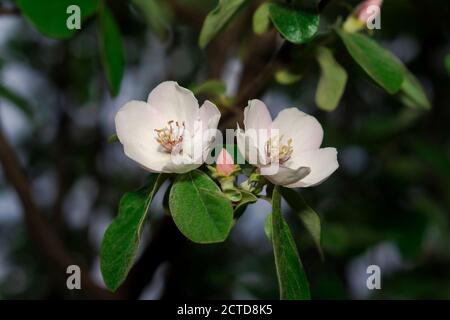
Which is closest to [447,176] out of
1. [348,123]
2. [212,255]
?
[348,123]

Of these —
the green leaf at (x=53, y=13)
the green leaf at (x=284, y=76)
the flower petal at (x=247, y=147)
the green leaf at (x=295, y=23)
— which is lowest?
the flower petal at (x=247, y=147)

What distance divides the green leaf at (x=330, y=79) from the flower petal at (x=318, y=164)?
208 millimetres

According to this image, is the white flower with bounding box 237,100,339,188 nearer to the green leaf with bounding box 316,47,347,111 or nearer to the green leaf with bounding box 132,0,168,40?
the green leaf with bounding box 316,47,347,111

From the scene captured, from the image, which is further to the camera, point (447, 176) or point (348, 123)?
point (348, 123)

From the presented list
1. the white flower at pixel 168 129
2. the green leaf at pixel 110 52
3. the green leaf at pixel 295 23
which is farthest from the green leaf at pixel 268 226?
the green leaf at pixel 110 52

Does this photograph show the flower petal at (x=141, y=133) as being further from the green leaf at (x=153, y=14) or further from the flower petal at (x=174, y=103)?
the green leaf at (x=153, y=14)

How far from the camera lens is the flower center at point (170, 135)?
0.77m

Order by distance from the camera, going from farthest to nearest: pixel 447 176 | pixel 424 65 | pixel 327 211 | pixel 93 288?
1. pixel 424 65
2. pixel 327 211
3. pixel 447 176
4. pixel 93 288

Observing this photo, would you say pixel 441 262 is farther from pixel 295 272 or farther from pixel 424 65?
pixel 295 272

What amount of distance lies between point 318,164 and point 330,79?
0.86 ft

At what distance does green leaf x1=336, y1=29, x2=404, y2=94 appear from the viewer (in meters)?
0.85

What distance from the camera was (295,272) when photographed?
695 mm

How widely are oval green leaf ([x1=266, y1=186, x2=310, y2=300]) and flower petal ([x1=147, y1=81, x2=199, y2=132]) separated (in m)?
0.15

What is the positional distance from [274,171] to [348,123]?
5.15 feet
